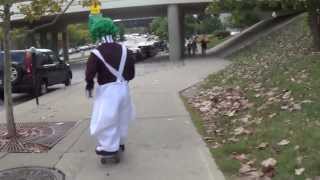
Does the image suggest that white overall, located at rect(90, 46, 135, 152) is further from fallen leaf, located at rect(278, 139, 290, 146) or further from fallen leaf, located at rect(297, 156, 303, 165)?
fallen leaf, located at rect(297, 156, 303, 165)

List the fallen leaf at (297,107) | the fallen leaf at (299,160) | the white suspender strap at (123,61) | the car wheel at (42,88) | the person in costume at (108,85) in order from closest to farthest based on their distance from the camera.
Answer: the fallen leaf at (299,160), the person in costume at (108,85), the white suspender strap at (123,61), the fallen leaf at (297,107), the car wheel at (42,88)

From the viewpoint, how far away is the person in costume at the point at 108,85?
7.41 meters

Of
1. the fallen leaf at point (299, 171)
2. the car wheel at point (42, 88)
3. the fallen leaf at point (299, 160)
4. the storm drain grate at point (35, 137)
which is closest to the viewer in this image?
the fallen leaf at point (299, 171)

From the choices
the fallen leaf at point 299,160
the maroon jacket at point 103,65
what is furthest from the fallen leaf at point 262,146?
the maroon jacket at point 103,65

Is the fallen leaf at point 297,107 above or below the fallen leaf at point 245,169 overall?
above

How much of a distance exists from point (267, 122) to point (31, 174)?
3.29 metres

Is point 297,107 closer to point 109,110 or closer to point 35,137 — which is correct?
point 109,110

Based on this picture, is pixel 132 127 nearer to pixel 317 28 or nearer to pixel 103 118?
pixel 103 118

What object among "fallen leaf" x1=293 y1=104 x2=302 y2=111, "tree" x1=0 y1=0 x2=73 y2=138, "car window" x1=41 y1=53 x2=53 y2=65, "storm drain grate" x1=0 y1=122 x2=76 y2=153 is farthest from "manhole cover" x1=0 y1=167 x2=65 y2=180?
"car window" x1=41 y1=53 x2=53 y2=65

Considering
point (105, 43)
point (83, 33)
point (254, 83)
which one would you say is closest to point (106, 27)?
point (105, 43)

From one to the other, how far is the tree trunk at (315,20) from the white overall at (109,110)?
9555 millimetres

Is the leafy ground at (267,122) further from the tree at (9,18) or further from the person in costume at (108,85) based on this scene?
the tree at (9,18)

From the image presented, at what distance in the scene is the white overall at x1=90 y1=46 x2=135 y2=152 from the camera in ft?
24.2

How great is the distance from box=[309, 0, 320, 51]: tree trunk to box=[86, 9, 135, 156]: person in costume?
9.43m
